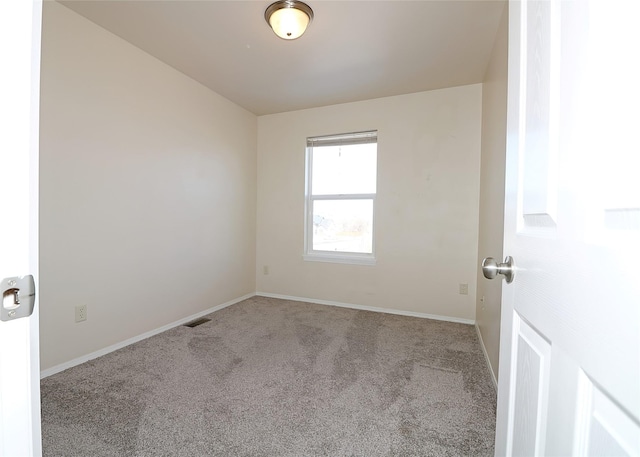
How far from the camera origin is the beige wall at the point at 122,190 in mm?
1917

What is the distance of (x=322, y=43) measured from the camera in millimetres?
2301

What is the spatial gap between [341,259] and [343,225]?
45 cm

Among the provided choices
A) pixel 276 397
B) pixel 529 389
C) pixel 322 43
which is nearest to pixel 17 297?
pixel 529 389

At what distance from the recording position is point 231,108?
349 cm

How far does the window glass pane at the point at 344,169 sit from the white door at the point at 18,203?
3243 mm

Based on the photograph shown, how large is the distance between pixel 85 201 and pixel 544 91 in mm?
2678

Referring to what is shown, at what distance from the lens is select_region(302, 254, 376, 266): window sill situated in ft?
11.4

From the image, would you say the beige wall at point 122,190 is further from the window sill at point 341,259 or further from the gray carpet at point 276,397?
the window sill at point 341,259

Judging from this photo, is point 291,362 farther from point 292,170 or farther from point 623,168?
point 292,170

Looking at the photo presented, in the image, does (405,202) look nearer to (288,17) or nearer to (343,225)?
(343,225)

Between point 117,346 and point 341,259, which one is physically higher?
point 341,259

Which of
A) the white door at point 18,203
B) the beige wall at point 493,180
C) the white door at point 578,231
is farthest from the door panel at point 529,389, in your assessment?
the beige wall at point 493,180

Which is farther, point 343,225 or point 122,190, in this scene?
point 343,225

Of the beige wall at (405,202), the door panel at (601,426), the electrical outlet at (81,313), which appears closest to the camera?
the door panel at (601,426)
